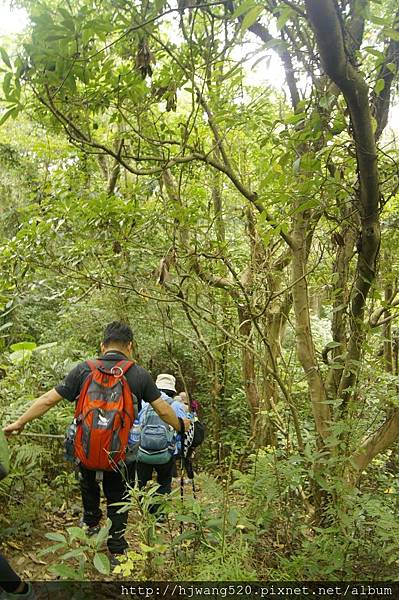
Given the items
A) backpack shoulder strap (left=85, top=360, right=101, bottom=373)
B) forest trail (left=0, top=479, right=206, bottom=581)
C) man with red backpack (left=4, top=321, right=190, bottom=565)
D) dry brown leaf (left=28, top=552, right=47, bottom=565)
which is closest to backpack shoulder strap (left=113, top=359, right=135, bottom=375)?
man with red backpack (left=4, top=321, right=190, bottom=565)

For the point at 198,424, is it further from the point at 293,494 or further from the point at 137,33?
the point at 137,33

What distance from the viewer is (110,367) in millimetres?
3096

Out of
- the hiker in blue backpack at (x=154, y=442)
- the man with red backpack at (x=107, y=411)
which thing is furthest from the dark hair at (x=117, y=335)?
the hiker in blue backpack at (x=154, y=442)

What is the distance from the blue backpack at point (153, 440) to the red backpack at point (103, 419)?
3.50 ft

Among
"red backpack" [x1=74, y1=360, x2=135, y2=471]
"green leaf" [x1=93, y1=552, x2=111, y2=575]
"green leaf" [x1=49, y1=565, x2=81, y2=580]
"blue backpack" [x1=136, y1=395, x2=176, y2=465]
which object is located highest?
"red backpack" [x1=74, y1=360, x2=135, y2=471]

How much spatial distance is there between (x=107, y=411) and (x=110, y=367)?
1.06ft

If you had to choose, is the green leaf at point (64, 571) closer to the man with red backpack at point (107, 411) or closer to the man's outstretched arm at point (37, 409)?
the man with red backpack at point (107, 411)

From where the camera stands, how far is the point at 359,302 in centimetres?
301

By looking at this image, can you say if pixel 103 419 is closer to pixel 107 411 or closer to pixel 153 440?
pixel 107 411

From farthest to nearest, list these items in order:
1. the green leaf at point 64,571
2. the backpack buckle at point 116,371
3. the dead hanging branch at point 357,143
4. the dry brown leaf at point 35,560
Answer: the dry brown leaf at point 35,560 → the backpack buckle at point 116,371 → the green leaf at point 64,571 → the dead hanging branch at point 357,143

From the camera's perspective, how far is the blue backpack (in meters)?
4.04

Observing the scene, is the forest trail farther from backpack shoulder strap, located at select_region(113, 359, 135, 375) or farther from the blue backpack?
backpack shoulder strap, located at select_region(113, 359, 135, 375)

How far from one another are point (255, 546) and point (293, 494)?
772mm

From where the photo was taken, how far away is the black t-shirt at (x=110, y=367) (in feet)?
10.1
